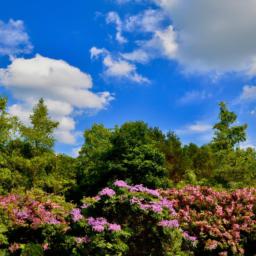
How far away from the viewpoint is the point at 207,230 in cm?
1427

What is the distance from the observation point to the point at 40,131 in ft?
109

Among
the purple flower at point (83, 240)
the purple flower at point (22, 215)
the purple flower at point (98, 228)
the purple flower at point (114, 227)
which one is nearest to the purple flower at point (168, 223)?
the purple flower at point (114, 227)

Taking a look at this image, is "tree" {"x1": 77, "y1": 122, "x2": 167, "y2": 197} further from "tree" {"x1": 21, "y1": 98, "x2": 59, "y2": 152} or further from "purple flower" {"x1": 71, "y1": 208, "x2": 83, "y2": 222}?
"purple flower" {"x1": 71, "y1": 208, "x2": 83, "y2": 222}

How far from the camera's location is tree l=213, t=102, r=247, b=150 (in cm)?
3841

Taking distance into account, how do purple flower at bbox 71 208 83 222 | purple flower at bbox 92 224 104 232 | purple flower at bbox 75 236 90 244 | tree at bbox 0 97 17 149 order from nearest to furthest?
purple flower at bbox 92 224 104 232 → purple flower at bbox 75 236 90 244 → purple flower at bbox 71 208 83 222 → tree at bbox 0 97 17 149

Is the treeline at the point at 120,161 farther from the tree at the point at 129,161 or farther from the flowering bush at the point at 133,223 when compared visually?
the flowering bush at the point at 133,223

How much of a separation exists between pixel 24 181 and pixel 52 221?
1856 cm

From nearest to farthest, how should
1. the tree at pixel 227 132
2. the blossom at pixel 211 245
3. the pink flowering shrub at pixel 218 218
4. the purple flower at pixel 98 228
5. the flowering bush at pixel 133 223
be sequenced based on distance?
1. the purple flower at pixel 98 228
2. the flowering bush at pixel 133 223
3. the blossom at pixel 211 245
4. the pink flowering shrub at pixel 218 218
5. the tree at pixel 227 132

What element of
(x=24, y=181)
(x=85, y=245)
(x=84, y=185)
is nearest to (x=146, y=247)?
(x=85, y=245)

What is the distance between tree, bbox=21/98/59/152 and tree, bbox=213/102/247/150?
14.1m

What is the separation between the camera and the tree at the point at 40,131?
1276 inches

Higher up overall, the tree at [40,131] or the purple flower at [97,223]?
the tree at [40,131]

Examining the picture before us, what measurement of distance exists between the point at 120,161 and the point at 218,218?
1951cm

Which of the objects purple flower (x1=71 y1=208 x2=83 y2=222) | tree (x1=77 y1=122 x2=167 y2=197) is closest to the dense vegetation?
purple flower (x1=71 y1=208 x2=83 y2=222)
